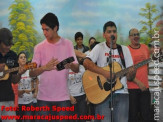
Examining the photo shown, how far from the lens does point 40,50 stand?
4.21m

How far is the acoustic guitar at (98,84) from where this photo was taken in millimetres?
4801

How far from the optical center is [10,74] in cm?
470

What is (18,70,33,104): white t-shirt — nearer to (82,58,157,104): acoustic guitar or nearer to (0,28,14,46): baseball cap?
(82,58,157,104): acoustic guitar

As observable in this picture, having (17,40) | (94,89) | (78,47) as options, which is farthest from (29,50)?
(94,89)

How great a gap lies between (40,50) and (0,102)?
3.55ft

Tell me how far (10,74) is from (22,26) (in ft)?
115

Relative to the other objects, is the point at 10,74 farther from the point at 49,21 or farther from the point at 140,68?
the point at 140,68

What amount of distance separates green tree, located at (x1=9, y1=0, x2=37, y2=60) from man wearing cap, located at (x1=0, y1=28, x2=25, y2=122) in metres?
31.7

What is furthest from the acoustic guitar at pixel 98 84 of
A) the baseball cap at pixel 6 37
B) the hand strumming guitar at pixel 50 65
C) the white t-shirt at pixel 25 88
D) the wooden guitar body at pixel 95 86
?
the white t-shirt at pixel 25 88

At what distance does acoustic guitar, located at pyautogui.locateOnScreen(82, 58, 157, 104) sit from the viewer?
4801 mm

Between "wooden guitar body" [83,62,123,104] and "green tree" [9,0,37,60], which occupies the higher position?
"green tree" [9,0,37,60]

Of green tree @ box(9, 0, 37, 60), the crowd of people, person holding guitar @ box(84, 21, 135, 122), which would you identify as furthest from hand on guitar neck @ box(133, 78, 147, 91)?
green tree @ box(9, 0, 37, 60)

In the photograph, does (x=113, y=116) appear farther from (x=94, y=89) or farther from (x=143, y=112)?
(x=143, y=112)

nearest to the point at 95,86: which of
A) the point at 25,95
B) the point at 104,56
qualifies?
the point at 104,56
